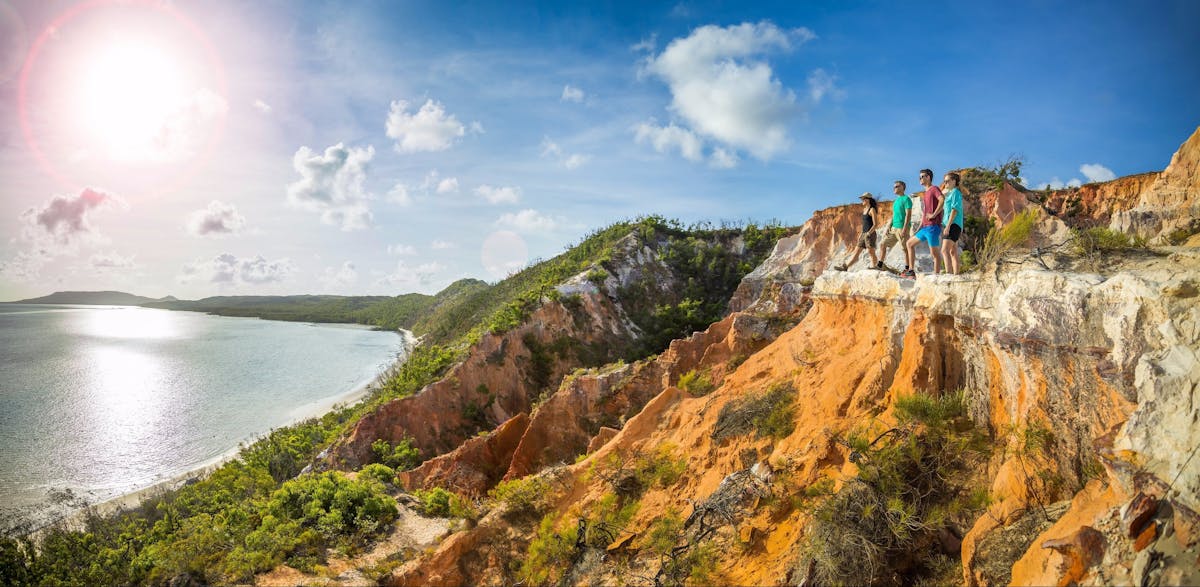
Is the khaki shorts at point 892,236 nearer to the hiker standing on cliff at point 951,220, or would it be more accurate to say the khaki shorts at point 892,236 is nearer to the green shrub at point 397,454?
the hiker standing on cliff at point 951,220

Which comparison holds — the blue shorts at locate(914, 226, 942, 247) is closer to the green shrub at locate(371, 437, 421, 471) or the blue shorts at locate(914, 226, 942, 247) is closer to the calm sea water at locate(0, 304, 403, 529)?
the green shrub at locate(371, 437, 421, 471)

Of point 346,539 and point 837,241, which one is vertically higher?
point 837,241

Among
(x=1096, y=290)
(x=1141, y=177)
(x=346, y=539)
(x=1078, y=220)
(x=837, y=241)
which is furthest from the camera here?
(x=837, y=241)

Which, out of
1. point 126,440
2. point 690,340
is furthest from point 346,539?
point 126,440

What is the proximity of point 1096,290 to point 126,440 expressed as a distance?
47.3 metres

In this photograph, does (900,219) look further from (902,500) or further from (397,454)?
(397,454)

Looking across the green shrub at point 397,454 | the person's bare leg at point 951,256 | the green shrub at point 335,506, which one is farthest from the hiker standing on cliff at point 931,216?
the green shrub at point 397,454

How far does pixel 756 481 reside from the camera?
23.3 ft

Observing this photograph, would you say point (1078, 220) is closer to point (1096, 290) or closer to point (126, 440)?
point (1096, 290)

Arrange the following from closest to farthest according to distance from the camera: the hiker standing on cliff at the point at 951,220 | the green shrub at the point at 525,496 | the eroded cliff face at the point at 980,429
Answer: the eroded cliff face at the point at 980,429, the hiker standing on cliff at the point at 951,220, the green shrub at the point at 525,496

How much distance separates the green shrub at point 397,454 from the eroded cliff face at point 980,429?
11.5 m

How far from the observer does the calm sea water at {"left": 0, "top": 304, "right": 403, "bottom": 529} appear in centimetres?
2720

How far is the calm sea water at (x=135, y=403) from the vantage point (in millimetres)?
27203

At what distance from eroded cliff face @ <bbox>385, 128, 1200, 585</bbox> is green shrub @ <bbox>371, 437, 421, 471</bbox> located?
11481 mm
